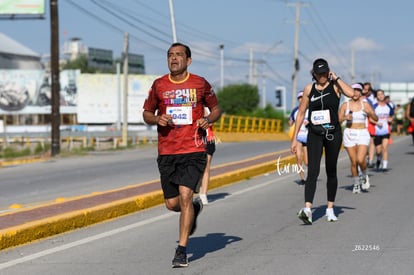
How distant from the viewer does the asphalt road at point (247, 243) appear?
23.7 feet

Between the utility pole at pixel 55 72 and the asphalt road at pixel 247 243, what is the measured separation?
67.5ft

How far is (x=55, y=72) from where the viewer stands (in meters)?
32.8

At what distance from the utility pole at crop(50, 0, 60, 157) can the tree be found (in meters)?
70.1

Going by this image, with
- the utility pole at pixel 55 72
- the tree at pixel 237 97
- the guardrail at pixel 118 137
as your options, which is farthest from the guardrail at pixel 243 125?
the tree at pixel 237 97

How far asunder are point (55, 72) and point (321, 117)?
24021 millimetres

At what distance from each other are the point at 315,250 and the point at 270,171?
36.8ft

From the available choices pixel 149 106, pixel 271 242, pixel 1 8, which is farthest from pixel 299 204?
pixel 1 8

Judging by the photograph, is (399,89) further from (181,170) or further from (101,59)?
(181,170)

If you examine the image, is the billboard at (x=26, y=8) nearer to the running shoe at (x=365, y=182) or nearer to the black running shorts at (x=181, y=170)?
the running shoe at (x=365, y=182)

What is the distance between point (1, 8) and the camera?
187ft

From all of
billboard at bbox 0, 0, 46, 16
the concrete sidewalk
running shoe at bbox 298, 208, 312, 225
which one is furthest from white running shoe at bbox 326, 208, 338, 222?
billboard at bbox 0, 0, 46, 16

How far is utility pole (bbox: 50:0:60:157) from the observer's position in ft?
106

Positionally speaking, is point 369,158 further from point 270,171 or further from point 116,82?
point 116,82

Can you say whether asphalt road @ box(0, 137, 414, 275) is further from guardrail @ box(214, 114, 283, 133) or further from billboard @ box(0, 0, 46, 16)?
billboard @ box(0, 0, 46, 16)
